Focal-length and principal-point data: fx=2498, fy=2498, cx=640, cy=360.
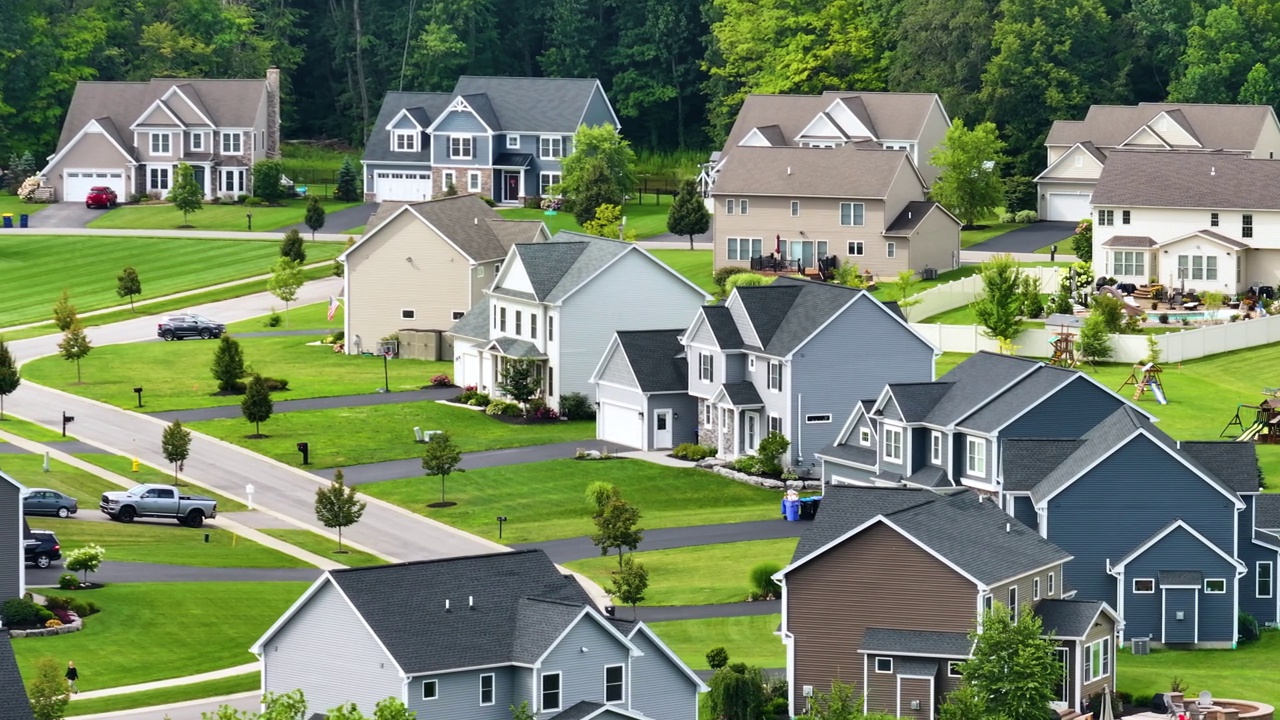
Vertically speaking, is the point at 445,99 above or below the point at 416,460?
above

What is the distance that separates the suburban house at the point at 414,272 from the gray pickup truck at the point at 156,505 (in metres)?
32.1

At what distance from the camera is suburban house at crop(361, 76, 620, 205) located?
5812 inches

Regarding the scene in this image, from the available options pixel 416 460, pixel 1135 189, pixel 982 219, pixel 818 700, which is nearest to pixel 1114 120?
pixel 982 219

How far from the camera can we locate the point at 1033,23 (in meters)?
143

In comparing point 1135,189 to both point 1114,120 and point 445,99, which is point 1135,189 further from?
point 445,99

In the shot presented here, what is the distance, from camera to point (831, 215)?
122625 mm

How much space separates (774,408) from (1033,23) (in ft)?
202

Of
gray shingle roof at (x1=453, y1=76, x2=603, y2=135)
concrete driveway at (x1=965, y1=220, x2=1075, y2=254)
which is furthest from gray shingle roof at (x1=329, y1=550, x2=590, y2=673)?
gray shingle roof at (x1=453, y1=76, x2=603, y2=135)

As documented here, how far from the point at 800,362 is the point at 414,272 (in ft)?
89.8

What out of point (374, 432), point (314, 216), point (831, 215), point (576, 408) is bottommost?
point (374, 432)

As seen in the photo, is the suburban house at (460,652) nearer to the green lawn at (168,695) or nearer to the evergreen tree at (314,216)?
the green lawn at (168,695)

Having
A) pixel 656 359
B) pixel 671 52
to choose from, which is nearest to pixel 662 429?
pixel 656 359

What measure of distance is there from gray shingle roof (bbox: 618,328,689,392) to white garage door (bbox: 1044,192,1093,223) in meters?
47.0

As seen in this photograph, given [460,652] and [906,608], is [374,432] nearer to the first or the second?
[906,608]
